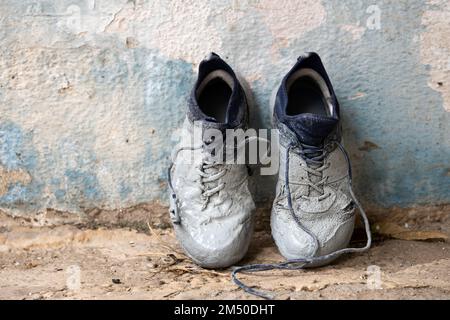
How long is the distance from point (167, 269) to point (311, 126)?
0.49 m

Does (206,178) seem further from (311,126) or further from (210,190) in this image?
(311,126)

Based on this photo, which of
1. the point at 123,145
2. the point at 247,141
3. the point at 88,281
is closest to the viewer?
the point at 88,281

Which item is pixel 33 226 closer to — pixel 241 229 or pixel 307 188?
pixel 241 229

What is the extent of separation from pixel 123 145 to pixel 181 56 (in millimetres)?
283

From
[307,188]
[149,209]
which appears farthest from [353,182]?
[149,209]

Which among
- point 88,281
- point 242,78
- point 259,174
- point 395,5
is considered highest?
point 395,5

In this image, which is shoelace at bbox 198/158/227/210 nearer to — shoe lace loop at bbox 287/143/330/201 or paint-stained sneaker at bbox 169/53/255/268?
paint-stained sneaker at bbox 169/53/255/268

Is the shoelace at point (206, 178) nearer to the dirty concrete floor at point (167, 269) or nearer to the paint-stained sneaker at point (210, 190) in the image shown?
the paint-stained sneaker at point (210, 190)

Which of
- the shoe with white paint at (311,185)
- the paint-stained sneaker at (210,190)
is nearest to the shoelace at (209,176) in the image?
the paint-stained sneaker at (210,190)

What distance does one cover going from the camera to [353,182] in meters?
1.83

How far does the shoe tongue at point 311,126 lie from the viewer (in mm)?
1550

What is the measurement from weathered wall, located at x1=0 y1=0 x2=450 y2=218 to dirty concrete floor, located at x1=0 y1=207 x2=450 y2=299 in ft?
0.28

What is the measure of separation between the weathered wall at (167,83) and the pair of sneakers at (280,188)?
11cm

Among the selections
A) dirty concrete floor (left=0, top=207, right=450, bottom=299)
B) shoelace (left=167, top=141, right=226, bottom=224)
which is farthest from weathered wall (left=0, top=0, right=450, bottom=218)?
shoelace (left=167, top=141, right=226, bottom=224)
